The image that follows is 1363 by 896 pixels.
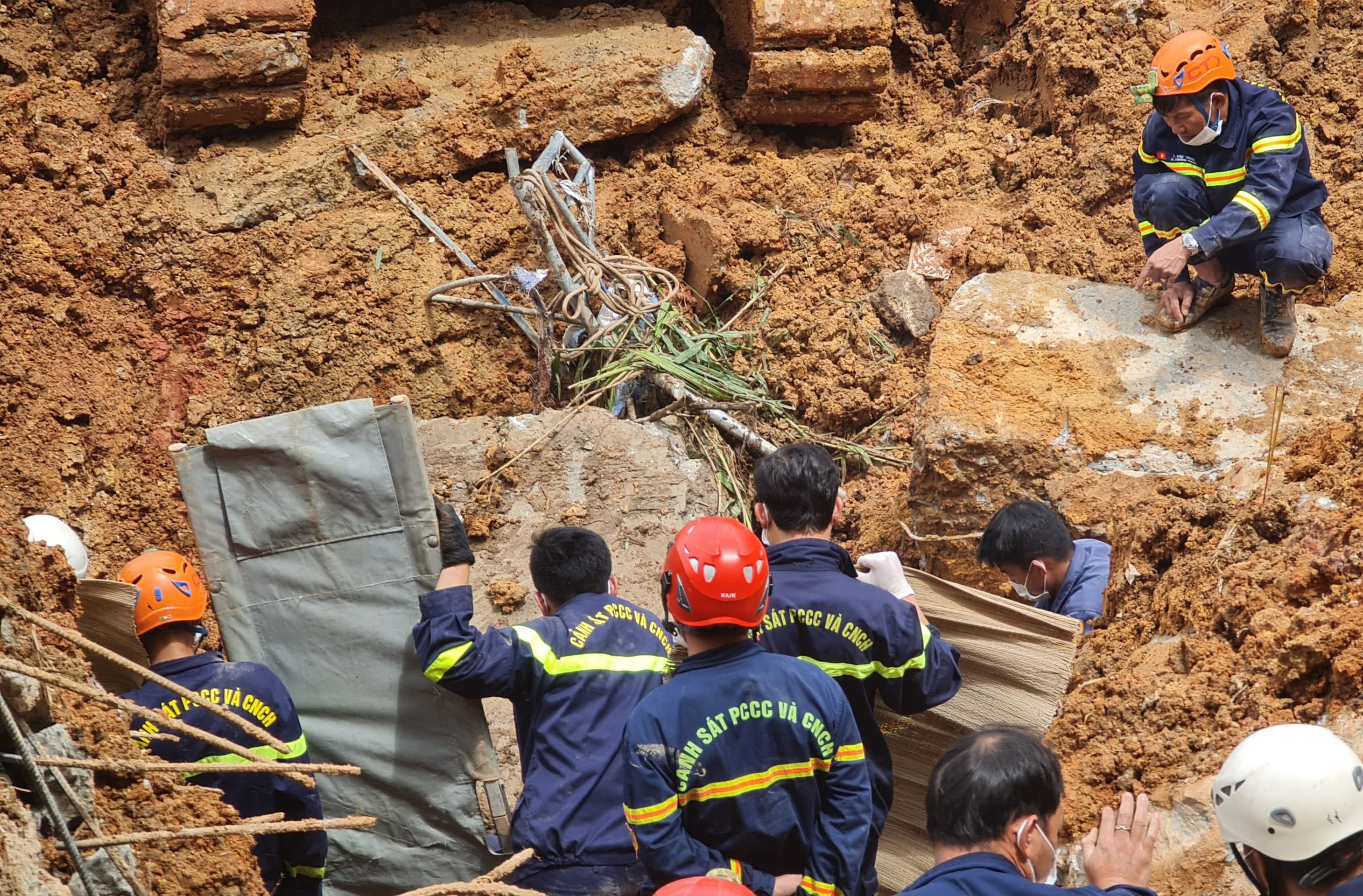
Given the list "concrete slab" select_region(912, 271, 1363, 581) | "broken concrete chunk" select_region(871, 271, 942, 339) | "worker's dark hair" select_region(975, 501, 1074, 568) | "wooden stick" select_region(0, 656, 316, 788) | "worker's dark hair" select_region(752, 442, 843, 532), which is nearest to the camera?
"wooden stick" select_region(0, 656, 316, 788)

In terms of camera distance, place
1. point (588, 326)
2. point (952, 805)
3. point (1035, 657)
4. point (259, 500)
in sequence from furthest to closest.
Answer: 1. point (588, 326)
2. point (259, 500)
3. point (1035, 657)
4. point (952, 805)

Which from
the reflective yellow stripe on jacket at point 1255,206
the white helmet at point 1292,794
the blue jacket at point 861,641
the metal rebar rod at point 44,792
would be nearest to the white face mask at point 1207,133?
the reflective yellow stripe on jacket at point 1255,206

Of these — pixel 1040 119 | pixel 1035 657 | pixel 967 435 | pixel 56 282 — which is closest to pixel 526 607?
pixel 967 435

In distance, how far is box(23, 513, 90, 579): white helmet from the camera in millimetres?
4133

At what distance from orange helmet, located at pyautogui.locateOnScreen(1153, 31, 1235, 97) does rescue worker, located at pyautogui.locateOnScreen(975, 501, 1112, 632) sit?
5.14 ft

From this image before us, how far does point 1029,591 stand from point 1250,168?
1.76m

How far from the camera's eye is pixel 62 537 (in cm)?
416

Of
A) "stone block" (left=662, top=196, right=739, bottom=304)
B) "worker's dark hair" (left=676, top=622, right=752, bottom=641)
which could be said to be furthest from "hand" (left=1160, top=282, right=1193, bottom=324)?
"worker's dark hair" (left=676, top=622, right=752, bottom=641)

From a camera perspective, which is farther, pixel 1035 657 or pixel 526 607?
pixel 526 607

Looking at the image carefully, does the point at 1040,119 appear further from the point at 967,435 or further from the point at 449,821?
the point at 449,821

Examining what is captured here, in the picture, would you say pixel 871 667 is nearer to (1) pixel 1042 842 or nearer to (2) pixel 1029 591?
(1) pixel 1042 842

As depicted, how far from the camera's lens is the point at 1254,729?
9.84ft

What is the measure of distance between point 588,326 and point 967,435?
2.03 m

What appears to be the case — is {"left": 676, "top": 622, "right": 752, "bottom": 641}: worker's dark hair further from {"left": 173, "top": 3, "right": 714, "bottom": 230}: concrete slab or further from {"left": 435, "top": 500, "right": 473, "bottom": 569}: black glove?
{"left": 173, "top": 3, "right": 714, "bottom": 230}: concrete slab
